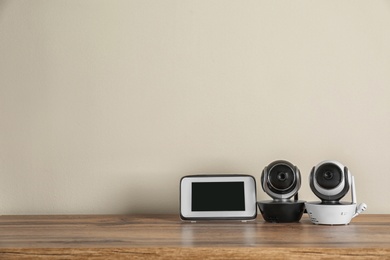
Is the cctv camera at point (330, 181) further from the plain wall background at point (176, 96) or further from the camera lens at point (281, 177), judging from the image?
the plain wall background at point (176, 96)

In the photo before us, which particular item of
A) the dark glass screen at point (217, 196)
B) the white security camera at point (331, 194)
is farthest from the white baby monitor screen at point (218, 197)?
the white security camera at point (331, 194)

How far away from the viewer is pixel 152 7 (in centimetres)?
160

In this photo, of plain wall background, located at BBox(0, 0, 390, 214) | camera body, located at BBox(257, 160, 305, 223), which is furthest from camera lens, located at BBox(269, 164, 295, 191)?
plain wall background, located at BBox(0, 0, 390, 214)

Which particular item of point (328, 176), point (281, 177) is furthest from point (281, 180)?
point (328, 176)

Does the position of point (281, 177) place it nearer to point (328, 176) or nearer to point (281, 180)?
point (281, 180)

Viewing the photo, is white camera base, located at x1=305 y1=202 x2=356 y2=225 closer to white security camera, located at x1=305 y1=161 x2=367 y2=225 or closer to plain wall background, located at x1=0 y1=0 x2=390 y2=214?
white security camera, located at x1=305 y1=161 x2=367 y2=225

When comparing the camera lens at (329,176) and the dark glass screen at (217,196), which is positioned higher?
the camera lens at (329,176)

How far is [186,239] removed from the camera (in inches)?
45.1

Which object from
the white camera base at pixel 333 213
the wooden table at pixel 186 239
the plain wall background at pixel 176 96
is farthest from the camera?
the plain wall background at pixel 176 96

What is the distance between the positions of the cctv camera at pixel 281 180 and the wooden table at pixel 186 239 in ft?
0.25

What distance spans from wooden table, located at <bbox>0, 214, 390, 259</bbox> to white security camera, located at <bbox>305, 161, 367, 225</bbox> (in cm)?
3

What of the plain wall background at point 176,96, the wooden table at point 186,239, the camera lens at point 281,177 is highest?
the plain wall background at point 176,96

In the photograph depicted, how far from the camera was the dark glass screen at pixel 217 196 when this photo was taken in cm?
141

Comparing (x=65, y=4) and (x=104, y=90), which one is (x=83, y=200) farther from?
(x=65, y=4)
